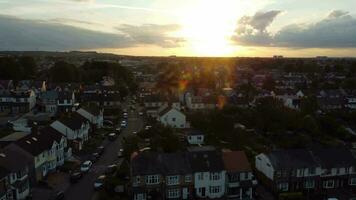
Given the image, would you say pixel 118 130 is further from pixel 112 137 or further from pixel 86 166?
pixel 86 166

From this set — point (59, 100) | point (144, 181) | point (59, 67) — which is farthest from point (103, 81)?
point (144, 181)

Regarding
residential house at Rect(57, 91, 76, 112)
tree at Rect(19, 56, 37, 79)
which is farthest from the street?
tree at Rect(19, 56, 37, 79)

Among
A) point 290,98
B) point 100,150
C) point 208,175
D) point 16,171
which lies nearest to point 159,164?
point 208,175

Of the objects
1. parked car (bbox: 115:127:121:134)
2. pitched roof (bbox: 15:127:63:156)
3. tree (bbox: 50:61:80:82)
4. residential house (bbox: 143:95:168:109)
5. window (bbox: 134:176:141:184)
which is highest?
tree (bbox: 50:61:80:82)

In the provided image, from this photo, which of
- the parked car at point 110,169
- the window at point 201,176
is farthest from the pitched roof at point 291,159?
the parked car at point 110,169

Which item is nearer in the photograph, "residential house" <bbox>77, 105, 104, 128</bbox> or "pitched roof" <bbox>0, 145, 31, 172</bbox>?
"pitched roof" <bbox>0, 145, 31, 172</bbox>

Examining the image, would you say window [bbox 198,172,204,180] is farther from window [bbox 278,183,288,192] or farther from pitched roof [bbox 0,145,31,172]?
pitched roof [bbox 0,145,31,172]

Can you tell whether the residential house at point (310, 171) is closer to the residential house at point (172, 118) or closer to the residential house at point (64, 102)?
the residential house at point (172, 118)
